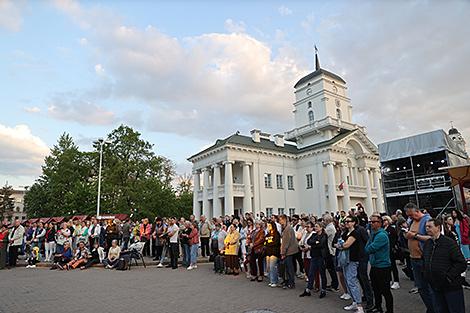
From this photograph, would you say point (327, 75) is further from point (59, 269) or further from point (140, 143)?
point (59, 269)

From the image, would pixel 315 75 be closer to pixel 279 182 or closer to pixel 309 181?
pixel 309 181

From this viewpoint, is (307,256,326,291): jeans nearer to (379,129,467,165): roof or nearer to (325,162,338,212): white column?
(379,129,467,165): roof

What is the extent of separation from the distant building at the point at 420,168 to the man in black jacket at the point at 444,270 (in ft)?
50.0

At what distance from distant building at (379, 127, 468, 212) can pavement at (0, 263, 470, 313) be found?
1177cm

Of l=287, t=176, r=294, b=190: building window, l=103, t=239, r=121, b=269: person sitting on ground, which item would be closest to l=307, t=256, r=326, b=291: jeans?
l=103, t=239, r=121, b=269: person sitting on ground

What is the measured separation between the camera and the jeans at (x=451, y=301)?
162 inches

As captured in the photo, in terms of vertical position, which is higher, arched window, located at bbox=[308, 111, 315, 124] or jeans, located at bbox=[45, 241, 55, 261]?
arched window, located at bbox=[308, 111, 315, 124]

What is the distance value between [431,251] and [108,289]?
7.98 metres

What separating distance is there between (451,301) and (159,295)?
247 inches

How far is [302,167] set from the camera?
124ft

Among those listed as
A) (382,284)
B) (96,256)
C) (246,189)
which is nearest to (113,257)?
(96,256)

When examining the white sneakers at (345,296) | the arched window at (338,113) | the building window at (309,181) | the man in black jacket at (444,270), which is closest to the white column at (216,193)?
the building window at (309,181)

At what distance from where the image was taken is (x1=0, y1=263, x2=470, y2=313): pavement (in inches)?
259

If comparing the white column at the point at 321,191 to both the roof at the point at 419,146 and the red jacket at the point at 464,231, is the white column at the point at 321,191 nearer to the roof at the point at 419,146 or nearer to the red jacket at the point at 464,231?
the roof at the point at 419,146
